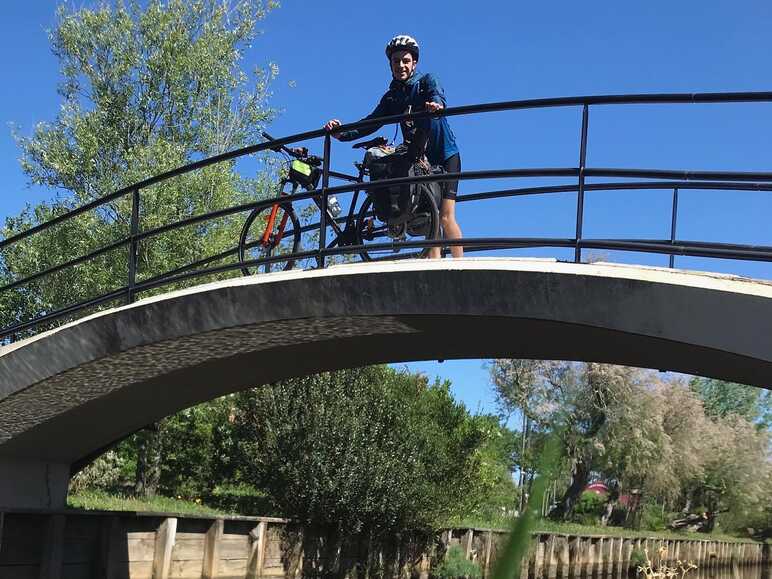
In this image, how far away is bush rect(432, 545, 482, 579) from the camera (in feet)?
68.5

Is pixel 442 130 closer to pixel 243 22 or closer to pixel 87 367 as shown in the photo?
pixel 87 367

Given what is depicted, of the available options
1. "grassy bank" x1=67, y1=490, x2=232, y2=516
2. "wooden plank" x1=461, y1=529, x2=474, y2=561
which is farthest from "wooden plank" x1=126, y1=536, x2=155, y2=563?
"wooden plank" x1=461, y1=529, x2=474, y2=561

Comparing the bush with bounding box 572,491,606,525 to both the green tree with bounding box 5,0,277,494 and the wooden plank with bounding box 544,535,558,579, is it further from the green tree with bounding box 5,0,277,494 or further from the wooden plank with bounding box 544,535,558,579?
the green tree with bounding box 5,0,277,494


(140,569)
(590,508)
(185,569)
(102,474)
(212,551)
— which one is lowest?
(590,508)

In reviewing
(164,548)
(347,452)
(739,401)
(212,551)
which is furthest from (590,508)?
(164,548)

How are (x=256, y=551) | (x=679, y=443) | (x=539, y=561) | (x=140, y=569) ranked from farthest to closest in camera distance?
(x=679, y=443)
(x=539, y=561)
(x=256, y=551)
(x=140, y=569)

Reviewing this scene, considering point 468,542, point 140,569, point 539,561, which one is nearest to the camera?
point 140,569

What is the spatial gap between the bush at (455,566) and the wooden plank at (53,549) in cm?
1047

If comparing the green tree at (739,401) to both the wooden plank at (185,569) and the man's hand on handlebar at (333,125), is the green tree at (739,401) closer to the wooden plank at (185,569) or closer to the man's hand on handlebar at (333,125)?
the wooden plank at (185,569)

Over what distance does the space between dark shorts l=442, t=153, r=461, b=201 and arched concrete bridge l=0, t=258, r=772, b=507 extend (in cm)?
89

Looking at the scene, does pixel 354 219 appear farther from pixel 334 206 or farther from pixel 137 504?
pixel 137 504

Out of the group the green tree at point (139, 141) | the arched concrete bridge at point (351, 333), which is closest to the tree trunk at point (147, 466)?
the green tree at point (139, 141)

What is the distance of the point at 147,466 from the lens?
20203 mm

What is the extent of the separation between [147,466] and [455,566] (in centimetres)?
704
